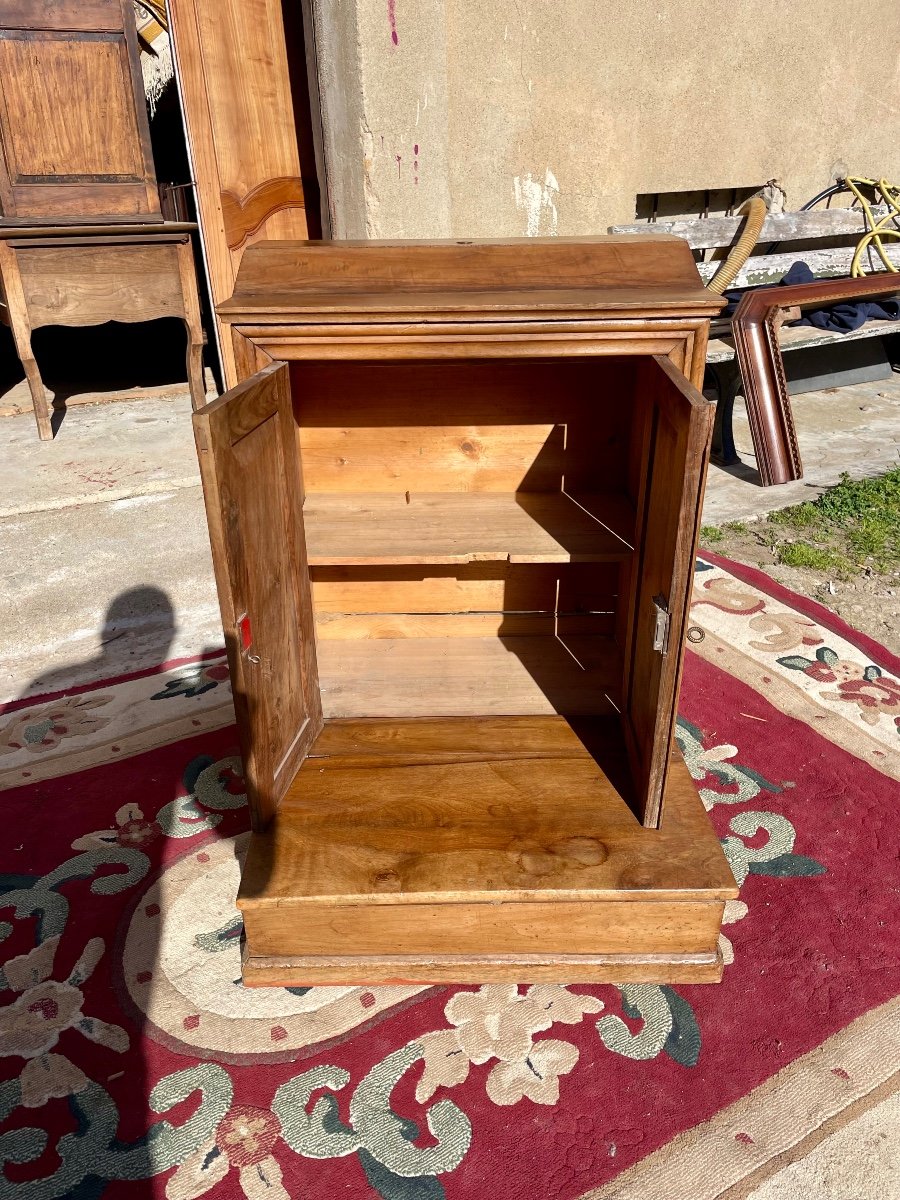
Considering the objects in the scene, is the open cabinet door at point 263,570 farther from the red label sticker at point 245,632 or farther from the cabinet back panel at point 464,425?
the cabinet back panel at point 464,425

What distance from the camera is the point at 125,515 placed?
399cm

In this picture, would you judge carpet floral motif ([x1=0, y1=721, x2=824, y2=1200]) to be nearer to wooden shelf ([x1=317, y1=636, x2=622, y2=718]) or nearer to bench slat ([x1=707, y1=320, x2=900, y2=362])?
wooden shelf ([x1=317, y1=636, x2=622, y2=718])

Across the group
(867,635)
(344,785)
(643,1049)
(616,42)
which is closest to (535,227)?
(616,42)

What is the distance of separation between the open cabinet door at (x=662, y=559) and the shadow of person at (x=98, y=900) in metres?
0.97

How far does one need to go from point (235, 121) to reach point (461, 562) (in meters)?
2.34

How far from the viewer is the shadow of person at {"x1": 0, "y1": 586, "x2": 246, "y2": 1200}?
4.51 ft

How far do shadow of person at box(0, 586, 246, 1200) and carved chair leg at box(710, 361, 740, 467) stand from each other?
3.01m

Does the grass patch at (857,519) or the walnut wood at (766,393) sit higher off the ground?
the walnut wood at (766,393)

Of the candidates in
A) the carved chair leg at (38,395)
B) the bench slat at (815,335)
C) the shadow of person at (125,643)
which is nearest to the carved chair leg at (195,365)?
the carved chair leg at (38,395)

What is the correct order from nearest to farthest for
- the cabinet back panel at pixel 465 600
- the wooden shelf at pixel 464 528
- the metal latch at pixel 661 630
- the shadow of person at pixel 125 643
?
1. the metal latch at pixel 661 630
2. the wooden shelf at pixel 464 528
3. the cabinet back panel at pixel 465 600
4. the shadow of person at pixel 125 643

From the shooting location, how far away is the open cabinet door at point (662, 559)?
1352 millimetres

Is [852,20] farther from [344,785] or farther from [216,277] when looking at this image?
[344,785]

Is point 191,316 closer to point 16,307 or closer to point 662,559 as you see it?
point 16,307

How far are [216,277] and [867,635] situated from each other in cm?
286
